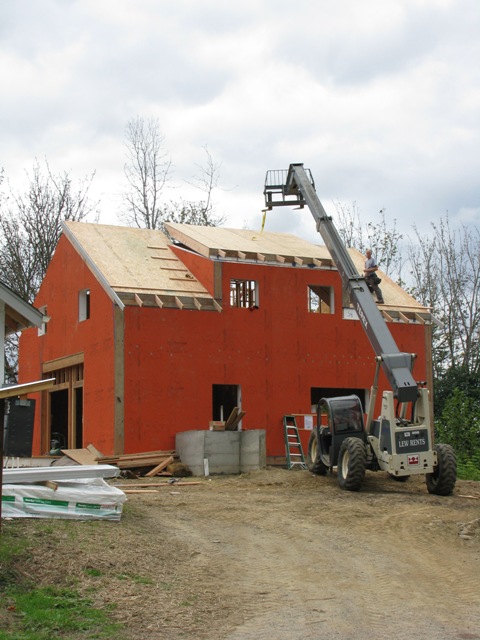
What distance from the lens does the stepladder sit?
2284 cm

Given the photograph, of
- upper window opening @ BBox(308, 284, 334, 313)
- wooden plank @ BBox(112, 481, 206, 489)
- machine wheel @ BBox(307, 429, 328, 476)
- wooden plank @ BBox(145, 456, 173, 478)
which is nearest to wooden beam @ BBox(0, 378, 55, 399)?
wooden plank @ BBox(112, 481, 206, 489)

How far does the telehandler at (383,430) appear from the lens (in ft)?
54.2

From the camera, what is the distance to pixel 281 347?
2425cm

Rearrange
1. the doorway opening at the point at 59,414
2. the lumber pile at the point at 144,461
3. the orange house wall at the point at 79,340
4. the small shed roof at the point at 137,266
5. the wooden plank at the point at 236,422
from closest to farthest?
the lumber pile at the point at 144,461, the wooden plank at the point at 236,422, the orange house wall at the point at 79,340, the small shed roof at the point at 137,266, the doorway opening at the point at 59,414

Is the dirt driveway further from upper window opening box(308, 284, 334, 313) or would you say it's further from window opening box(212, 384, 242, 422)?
upper window opening box(308, 284, 334, 313)

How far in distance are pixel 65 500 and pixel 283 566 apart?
3.24m

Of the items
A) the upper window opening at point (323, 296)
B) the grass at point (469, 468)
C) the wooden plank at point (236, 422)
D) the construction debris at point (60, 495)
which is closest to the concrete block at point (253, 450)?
the wooden plank at point (236, 422)

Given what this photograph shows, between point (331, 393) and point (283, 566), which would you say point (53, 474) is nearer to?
point (283, 566)

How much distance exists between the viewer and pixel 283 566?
10891 mm

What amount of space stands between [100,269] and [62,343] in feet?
12.1

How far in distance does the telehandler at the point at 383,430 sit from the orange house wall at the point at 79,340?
6044 millimetres

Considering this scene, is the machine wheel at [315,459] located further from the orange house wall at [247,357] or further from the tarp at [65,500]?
the tarp at [65,500]

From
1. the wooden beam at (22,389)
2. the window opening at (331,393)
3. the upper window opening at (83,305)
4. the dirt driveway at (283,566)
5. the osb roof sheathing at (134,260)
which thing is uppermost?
the osb roof sheathing at (134,260)

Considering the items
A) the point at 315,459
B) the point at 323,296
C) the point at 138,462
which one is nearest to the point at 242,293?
the point at 323,296
